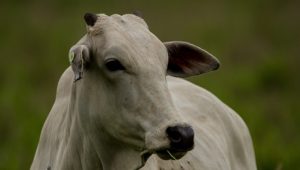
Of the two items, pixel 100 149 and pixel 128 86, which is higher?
pixel 128 86

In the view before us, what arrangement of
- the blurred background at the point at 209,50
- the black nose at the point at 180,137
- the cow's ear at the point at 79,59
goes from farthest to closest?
the blurred background at the point at 209,50
the cow's ear at the point at 79,59
the black nose at the point at 180,137

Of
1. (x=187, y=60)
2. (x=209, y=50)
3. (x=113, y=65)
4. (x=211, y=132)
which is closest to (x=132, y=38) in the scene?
(x=113, y=65)

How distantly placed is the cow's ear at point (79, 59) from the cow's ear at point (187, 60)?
60cm

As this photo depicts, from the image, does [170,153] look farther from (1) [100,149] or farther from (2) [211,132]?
(2) [211,132]

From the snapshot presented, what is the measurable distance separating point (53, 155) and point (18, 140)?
182 inches

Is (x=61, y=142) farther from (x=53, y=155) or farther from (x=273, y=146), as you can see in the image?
(x=273, y=146)

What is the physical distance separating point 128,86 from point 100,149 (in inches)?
18.8

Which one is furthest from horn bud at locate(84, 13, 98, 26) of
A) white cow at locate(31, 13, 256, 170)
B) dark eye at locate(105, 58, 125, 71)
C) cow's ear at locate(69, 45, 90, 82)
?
dark eye at locate(105, 58, 125, 71)

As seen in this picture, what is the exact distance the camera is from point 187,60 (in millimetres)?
7598

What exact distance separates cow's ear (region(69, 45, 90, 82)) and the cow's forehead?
0.38 feet

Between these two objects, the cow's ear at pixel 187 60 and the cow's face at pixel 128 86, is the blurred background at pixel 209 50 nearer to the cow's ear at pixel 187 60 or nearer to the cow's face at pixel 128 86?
the cow's ear at pixel 187 60

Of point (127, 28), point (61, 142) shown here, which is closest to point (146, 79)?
point (127, 28)

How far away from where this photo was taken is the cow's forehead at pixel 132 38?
700cm

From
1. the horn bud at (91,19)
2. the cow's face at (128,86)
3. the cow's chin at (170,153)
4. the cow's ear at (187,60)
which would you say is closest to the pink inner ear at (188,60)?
the cow's ear at (187,60)
